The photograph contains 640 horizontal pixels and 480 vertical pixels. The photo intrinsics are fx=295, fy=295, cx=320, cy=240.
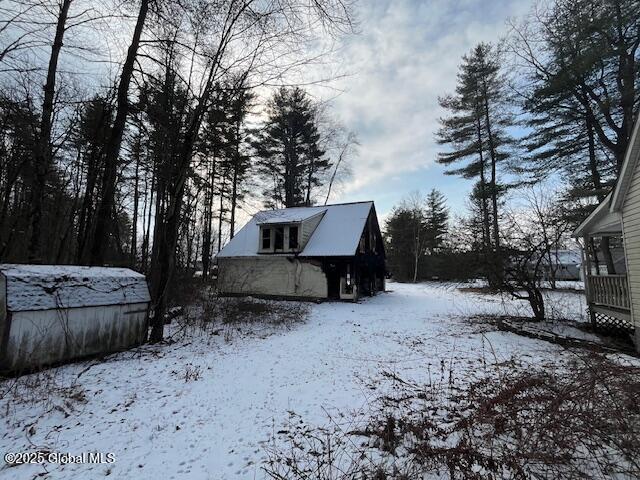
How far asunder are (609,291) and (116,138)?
14854 millimetres

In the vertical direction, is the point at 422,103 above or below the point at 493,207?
above

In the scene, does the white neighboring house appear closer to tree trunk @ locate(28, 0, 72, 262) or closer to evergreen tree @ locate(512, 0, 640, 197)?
evergreen tree @ locate(512, 0, 640, 197)

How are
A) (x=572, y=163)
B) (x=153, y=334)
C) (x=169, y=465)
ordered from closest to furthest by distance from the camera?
(x=169, y=465), (x=153, y=334), (x=572, y=163)

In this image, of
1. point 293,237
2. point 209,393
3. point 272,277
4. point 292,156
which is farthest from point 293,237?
point 209,393

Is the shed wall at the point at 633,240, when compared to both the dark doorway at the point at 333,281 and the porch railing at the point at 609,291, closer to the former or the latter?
the porch railing at the point at 609,291

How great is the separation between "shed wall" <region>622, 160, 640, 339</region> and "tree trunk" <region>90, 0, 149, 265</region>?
13.3 meters

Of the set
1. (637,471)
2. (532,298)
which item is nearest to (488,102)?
(532,298)

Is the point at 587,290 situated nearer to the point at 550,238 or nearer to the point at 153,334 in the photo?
the point at 550,238

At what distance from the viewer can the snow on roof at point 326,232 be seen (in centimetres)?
1781

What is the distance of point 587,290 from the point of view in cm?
1016

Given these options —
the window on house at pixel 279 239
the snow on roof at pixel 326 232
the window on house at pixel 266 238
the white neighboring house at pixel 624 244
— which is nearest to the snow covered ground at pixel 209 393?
the white neighboring house at pixel 624 244

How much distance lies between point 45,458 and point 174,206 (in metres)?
5.78

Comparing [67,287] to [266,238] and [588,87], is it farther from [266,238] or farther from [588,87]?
[588,87]

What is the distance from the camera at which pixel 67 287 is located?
19.5 ft
